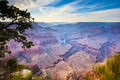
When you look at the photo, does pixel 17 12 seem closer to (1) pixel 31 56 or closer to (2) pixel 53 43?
(1) pixel 31 56

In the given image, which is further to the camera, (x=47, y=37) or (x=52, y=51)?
(x=47, y=37)

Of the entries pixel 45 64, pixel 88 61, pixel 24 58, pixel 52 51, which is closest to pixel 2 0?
pixel 45 64

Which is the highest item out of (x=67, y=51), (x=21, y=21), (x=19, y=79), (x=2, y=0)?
(x=2, y=0)

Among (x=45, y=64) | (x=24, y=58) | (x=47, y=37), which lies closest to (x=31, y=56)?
(x=24, y=58)

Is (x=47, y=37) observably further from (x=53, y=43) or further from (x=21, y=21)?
(x=21, y=21)

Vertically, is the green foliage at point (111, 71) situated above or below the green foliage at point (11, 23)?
below

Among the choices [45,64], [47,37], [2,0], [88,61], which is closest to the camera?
[2,0]

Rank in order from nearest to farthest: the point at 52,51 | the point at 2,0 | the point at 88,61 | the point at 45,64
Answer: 1. the point at 2,0
2. the point at 45,64
3. the point at 88,61
4. the point at 52,51

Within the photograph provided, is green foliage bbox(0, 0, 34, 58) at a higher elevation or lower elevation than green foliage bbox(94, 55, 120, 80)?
higher

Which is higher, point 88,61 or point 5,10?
point 5,10
